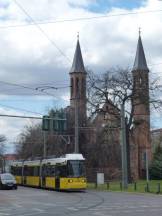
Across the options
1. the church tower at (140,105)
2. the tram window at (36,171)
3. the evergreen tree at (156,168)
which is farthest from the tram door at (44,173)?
the evergreen tree at (156,168)

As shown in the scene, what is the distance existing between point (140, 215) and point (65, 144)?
65143 mm

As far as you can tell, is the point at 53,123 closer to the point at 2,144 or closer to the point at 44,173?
the point at 44,173

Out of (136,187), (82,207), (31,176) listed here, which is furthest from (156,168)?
(82,207)

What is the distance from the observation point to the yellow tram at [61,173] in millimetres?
47625

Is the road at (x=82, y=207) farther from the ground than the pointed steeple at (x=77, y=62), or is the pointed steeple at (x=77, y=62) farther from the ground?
the pointed steeple at (x=77, y=62)

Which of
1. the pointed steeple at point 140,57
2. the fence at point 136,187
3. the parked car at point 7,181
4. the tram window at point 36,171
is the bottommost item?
the fence at point 136,187

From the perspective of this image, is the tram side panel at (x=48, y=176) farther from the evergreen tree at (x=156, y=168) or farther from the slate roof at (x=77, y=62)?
the slate roof at (x=77, y=62)

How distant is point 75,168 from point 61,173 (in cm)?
126

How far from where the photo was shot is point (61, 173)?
159 ft

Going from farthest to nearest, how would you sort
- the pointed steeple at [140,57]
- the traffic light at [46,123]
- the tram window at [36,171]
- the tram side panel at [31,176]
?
1. the pointed steeple at [140,57]
2. the tram side panel at [31,176]
3. the tram window at [36,171]
4. the traffic light at [46,123]

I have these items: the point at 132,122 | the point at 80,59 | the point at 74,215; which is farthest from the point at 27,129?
the point at 74,215

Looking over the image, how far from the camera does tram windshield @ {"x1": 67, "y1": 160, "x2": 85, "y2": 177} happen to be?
47750 mm

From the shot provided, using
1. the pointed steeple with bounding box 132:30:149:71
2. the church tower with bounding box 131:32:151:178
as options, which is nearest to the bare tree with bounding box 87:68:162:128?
the church tower with bounding box 131:32:151:178

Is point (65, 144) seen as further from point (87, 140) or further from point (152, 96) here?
point (152, 96)
